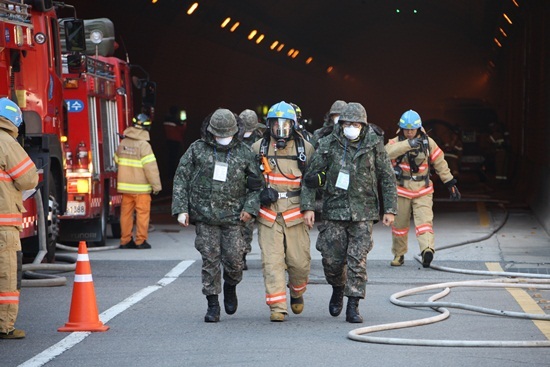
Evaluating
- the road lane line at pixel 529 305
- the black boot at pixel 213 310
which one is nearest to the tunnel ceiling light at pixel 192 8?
the road lane line at pixel 529 305

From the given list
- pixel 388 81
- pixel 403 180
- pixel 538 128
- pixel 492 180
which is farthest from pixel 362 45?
pixel 403 180

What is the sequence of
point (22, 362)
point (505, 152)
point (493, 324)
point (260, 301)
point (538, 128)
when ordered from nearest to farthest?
point (22, 362)
point (493, 324)
point (260, 301)
point (538, 128)
point (505, 152)

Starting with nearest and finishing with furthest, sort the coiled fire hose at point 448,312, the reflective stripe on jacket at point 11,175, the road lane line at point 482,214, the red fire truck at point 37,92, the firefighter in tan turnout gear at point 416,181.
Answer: the coiled fire hose at point 448,312, the reflective stripe on jacket at point 11,175, the red fire truck at point 37,92, the firefighter in tan turnout gear at point 416,181, the road lane line at point 482,214

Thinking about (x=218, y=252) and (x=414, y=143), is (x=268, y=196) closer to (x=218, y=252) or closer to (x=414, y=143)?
(x=218, y=252)

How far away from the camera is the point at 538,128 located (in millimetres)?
28078

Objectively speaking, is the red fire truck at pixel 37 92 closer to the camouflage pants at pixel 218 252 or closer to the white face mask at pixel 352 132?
the camouflage pants at pixel 218 252

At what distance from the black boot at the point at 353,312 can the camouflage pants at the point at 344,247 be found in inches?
6.6

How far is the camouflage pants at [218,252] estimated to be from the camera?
10477 mm

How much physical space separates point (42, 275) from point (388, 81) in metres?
68.8

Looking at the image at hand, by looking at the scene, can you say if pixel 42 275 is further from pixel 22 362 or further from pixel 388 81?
pixel 388 81

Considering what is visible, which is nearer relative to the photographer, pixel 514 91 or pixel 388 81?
pixel 514 91

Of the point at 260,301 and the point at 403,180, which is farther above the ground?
the point at 403,180

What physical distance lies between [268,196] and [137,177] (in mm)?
7054

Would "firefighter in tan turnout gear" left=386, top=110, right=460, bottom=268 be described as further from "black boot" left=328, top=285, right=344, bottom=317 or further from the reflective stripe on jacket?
the reflective stripe on jacket
